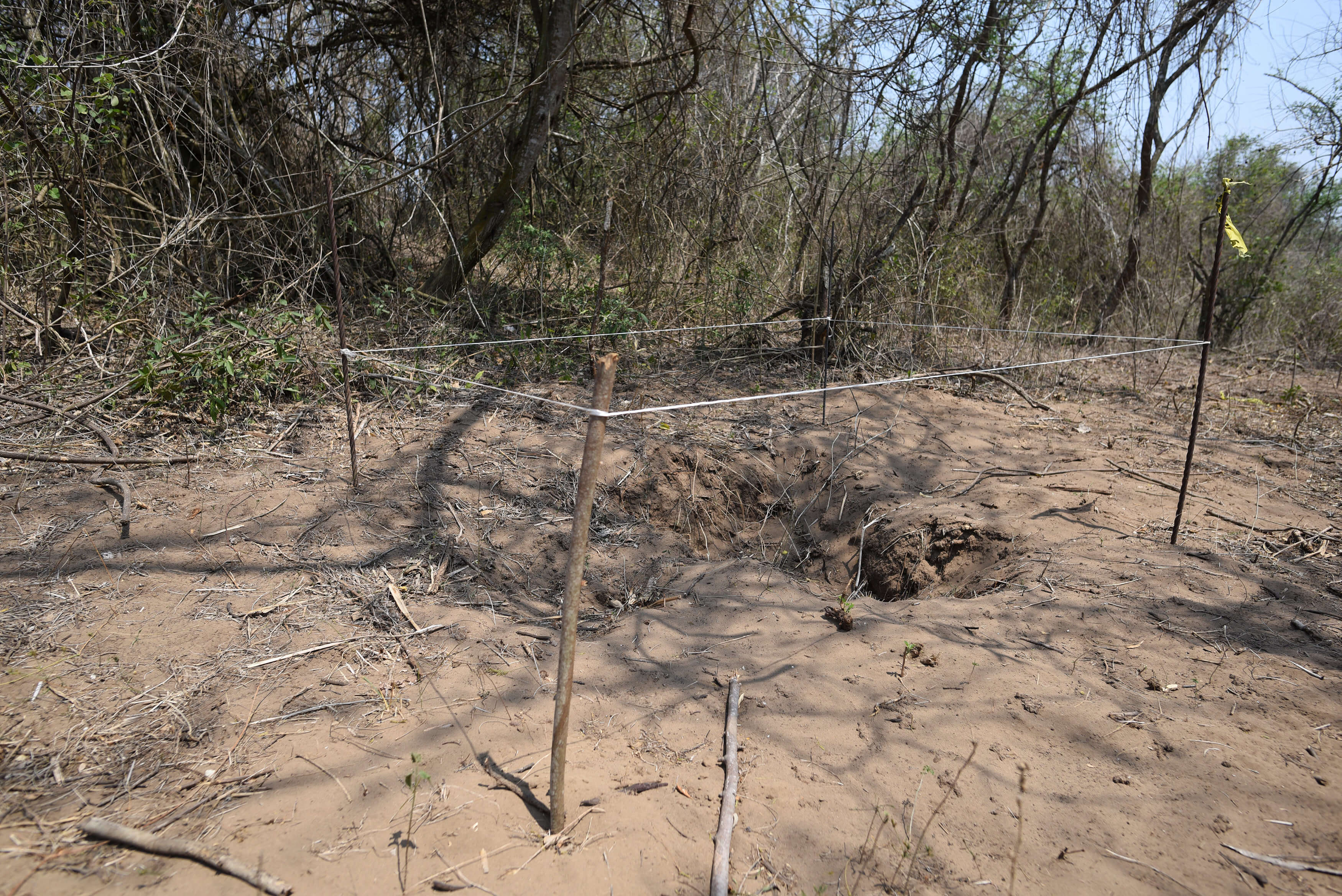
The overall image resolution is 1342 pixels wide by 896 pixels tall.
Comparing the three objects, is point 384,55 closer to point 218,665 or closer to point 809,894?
point 218,665

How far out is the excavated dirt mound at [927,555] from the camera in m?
3.38

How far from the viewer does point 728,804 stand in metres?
1.96

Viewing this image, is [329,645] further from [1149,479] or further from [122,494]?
[1149,479]

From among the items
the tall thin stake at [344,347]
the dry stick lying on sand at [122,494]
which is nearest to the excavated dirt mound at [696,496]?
the tall thin stake at [344,347]

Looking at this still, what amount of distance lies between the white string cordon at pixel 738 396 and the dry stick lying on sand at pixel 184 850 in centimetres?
128

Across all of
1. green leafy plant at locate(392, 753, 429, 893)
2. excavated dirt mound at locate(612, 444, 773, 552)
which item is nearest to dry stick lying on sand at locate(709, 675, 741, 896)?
green leafy plant at locate(392, 753, 429, 893)

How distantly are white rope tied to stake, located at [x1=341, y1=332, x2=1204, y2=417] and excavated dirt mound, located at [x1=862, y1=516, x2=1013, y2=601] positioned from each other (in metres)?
0.72

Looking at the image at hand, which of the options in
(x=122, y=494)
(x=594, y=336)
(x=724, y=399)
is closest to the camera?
(x=122, y=494)

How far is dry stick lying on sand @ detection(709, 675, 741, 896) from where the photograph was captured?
5.79 ft

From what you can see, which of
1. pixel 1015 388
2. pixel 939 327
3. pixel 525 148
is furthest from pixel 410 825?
pixel 1015 388

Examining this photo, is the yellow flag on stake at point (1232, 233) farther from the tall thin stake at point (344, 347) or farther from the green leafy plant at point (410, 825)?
the tall thin stake at point (344, 347)

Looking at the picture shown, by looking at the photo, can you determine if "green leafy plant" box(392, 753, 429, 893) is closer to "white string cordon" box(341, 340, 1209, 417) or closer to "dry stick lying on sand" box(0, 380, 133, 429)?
"white string cordon" box(341, 340, 1209, 417)

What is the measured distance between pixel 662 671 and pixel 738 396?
9.11ft

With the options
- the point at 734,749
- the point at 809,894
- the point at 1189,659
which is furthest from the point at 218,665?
the point at 1189,659
